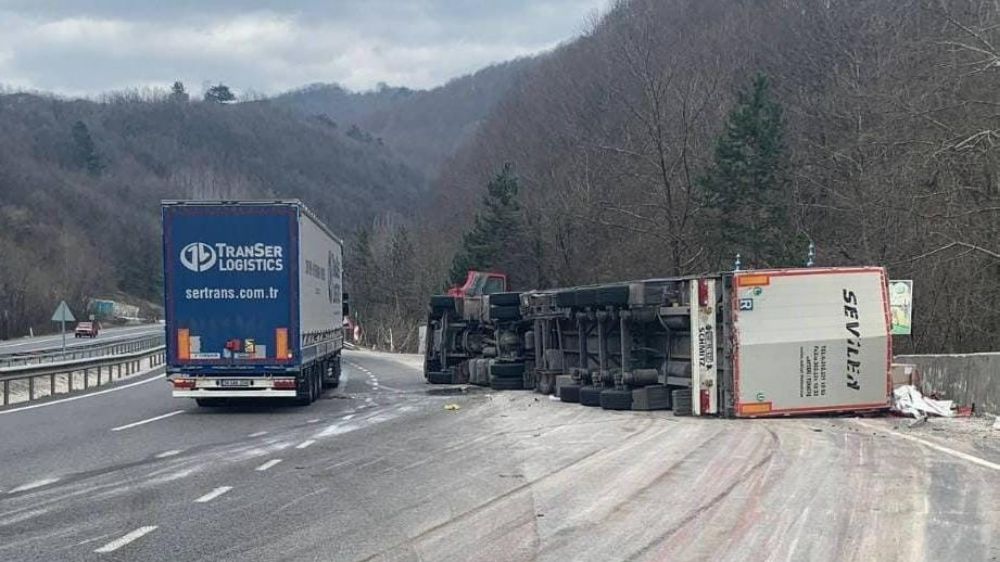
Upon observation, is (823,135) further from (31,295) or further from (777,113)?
(31,295)

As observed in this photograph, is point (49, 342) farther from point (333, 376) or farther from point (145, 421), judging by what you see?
point (145, 421)

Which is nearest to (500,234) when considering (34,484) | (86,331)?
(86,331)

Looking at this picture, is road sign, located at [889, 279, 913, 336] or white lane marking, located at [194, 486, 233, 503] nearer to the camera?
white lane marking, located at [194, 486, 233, 503]

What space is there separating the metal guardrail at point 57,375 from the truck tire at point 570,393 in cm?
1154

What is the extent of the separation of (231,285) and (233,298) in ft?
0.78

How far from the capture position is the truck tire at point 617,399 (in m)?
16.8

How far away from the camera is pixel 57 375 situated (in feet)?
96.3

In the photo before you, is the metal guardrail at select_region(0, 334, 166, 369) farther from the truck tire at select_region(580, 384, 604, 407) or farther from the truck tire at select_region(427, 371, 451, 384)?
the truck tire at select_region(580, 384, 604, 407)

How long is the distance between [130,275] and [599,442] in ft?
458

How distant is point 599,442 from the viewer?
42.3ft

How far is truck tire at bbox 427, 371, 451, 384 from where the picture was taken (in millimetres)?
25734

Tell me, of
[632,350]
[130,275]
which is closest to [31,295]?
[130,275]

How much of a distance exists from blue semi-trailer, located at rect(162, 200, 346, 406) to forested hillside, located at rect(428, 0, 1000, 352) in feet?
45.6

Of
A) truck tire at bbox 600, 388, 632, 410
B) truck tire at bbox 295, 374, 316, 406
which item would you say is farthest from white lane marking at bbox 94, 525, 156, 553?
truck tire at bbox 295, 374, 316, 406
